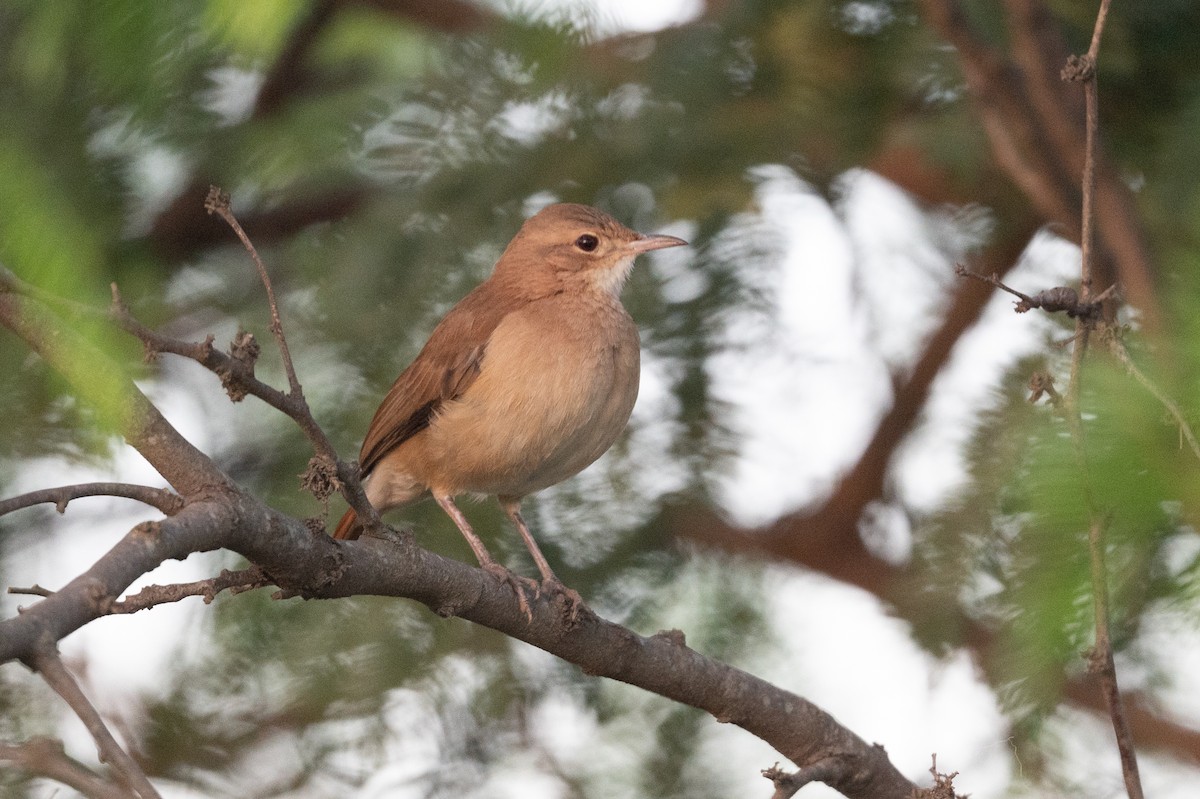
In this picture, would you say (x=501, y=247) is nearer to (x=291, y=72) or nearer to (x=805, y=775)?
(x=291, y=72)

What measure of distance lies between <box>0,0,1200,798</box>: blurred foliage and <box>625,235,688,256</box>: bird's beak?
126mm

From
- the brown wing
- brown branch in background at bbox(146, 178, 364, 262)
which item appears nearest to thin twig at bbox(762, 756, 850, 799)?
the brown wing

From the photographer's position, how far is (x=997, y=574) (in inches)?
148

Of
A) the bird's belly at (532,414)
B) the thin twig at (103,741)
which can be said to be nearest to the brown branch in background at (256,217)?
the bird's belly at (532,414)

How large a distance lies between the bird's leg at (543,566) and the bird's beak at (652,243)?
3.23 ft

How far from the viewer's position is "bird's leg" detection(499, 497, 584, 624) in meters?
3.77

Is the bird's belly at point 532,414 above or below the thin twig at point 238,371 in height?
above

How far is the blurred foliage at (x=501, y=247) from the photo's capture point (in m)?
4.24

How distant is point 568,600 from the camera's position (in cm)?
380

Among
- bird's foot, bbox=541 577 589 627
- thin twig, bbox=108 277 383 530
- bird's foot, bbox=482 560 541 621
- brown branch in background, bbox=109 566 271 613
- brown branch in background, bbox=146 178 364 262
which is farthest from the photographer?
brown branch in background, bbox=146 178 364 262

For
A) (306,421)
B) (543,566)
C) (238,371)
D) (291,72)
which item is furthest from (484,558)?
(238,371)

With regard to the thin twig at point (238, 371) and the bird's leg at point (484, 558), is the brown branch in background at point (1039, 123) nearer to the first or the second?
the bird's leg at point (484, 558)

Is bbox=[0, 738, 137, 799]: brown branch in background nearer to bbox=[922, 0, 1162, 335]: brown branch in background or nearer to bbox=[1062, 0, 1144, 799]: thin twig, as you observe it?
bbox=[1062, 0, 1144, 799]: thin twig

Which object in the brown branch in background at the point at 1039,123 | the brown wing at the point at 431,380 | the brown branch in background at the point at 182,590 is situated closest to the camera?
the brown branch in background at the point at 182,590
